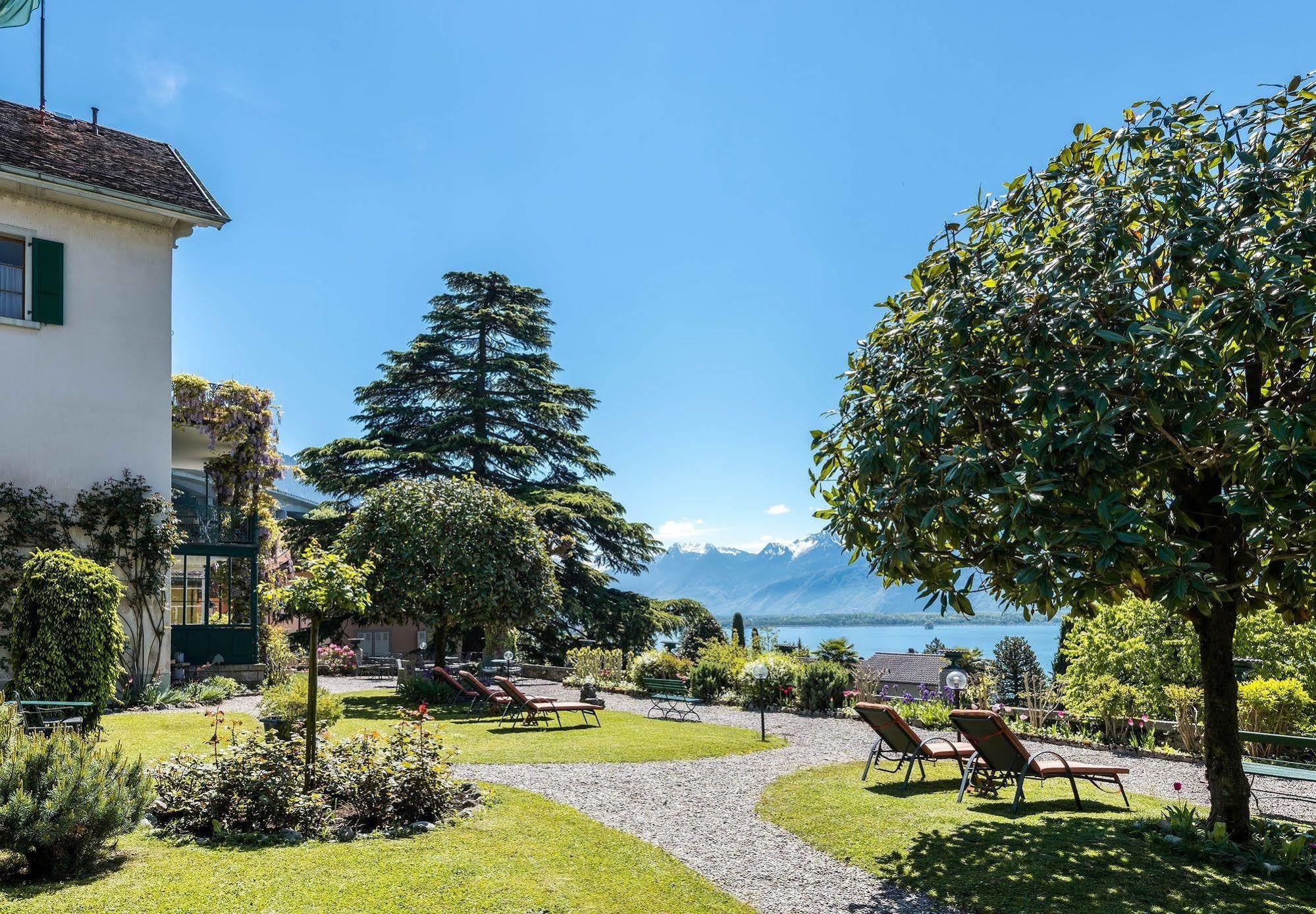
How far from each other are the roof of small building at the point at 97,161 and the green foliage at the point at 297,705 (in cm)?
1039

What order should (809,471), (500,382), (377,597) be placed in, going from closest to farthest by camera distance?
(809,471) → (377,597) → (500,382)

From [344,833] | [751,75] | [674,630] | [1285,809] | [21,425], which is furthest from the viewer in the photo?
[674,630]

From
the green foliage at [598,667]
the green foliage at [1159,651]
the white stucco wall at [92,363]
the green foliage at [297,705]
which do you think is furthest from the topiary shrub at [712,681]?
the white stucco wall at [92,363]

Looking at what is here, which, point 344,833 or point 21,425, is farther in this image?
point 21,425

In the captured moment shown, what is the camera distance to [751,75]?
44.7 feet

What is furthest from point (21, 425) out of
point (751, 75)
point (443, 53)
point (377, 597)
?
point (751, 75)

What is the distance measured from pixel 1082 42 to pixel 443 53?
9.67m

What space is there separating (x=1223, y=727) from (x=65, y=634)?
47.1 feet

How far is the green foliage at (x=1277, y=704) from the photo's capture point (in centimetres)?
1141

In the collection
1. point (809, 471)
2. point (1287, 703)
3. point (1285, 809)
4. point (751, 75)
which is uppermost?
point (751, 75)

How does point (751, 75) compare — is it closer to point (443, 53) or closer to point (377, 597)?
point (443, 53)

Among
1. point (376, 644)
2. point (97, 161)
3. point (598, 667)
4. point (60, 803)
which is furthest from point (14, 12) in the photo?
point (376, 644)

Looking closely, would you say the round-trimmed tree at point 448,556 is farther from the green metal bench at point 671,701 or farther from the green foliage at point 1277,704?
the green foliage at point 1277,704

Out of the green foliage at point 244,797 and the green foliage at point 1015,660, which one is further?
the green foliage at point 1015,660
